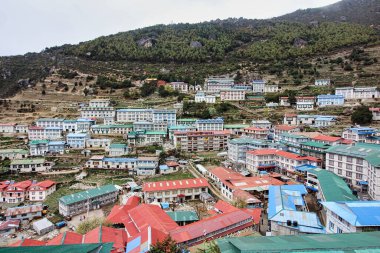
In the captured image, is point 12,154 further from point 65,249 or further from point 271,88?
point 271,88

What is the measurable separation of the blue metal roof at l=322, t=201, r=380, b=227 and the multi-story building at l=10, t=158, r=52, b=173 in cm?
2898

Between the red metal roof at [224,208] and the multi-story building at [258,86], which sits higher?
the multi-story building at [258,86]

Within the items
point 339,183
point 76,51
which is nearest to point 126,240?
point 339,183

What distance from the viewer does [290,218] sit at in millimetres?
16156

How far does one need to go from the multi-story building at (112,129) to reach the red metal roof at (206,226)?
26366mm

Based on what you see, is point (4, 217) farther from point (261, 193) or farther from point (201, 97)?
point (201, 97)

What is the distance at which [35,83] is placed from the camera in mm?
59625

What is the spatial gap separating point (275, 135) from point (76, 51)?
61.4m

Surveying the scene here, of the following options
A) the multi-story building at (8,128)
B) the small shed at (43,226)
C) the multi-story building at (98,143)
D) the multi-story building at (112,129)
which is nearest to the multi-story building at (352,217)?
the small shed at (43,226)

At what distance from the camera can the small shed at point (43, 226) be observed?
1983 centimetres

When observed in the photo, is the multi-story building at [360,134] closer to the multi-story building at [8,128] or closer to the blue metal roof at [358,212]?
the blue metal roof at [358,212]

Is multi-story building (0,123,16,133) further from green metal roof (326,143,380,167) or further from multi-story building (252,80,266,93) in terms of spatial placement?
green metal roof (326,143,380,167)

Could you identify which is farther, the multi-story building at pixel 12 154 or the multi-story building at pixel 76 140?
the multi-story building at pixel 76 140

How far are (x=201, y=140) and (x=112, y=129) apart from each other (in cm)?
1341
